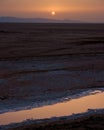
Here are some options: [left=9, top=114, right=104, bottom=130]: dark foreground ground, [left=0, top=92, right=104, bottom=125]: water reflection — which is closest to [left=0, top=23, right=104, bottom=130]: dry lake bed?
[left=0, top=92, right=104, bottom=125]: water reflection

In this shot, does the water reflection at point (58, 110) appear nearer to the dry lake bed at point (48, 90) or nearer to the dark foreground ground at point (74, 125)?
the dry lake bed at point (48, 90)

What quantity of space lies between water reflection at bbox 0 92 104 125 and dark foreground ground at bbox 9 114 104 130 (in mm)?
917

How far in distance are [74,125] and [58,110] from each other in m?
1.89

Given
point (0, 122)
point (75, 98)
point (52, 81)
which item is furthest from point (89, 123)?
point (52, 81)

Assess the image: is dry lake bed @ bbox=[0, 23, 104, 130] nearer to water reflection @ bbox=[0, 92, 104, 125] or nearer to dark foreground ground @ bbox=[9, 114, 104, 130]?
water reflection @ bbox=[0, 92, 104, 125]

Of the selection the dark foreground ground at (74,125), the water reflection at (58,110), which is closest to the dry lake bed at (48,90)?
the water reflection at (58,110)

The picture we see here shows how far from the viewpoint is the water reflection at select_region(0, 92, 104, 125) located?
9.26 meters

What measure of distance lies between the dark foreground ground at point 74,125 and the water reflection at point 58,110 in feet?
3.01

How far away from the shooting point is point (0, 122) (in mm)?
8789

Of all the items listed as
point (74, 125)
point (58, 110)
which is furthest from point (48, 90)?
point (74, 125)

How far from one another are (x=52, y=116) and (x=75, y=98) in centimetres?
253

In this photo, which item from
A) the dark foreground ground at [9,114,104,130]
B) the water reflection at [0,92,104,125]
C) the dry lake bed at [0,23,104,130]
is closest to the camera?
the dark foreground ground at [9,114,104,130]

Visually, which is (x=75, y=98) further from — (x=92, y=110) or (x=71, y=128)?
(x=71, y=128)

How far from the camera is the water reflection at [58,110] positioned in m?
9.26
